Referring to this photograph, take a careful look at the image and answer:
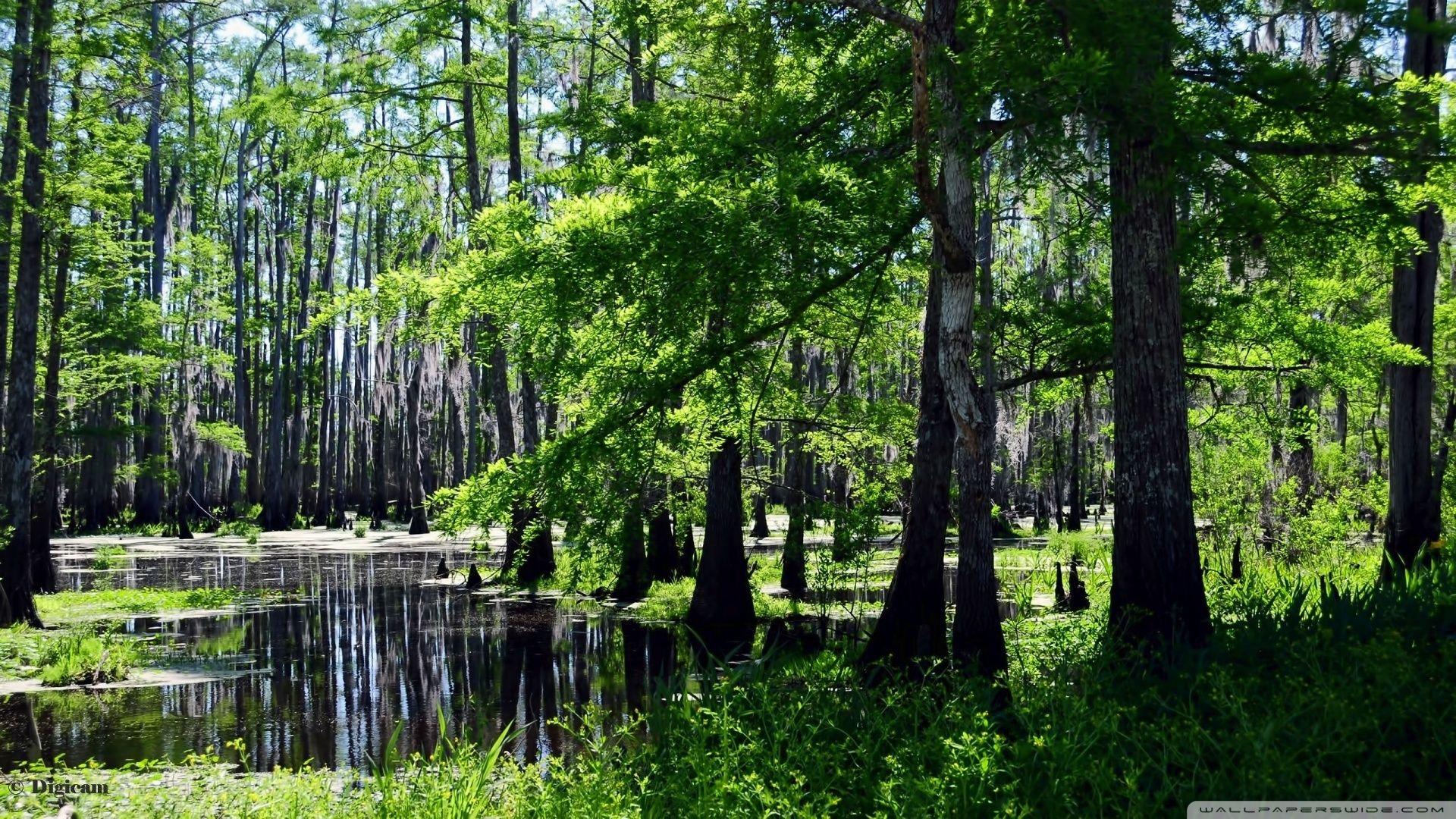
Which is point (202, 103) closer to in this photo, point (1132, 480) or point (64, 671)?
point (64, 671)

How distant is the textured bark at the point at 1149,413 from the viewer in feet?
30.3

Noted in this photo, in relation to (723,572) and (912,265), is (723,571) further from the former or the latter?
(912,265)

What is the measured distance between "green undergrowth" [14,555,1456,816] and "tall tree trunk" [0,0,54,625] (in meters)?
9.74

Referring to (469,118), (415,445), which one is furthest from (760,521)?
(469,118)

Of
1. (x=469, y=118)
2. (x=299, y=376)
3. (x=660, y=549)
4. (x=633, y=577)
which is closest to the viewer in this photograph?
(x=633, y=577)

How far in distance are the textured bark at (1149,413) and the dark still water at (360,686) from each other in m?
3.88

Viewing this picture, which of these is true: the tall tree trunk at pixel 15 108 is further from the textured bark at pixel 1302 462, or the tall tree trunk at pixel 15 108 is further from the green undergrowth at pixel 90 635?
the textured bark at pixel 1302 462

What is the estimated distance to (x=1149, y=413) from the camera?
9.38 meters

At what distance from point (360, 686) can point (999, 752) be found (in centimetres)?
876

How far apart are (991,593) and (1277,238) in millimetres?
3612

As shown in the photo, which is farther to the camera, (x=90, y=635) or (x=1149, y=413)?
(x=90, y=635)

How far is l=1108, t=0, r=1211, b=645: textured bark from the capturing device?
9234 millimetres

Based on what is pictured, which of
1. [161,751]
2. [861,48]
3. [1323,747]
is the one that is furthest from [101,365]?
[1323,747]

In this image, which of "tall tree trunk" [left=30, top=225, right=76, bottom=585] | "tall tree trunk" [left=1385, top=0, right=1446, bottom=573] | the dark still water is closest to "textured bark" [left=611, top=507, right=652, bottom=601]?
the dark still water
